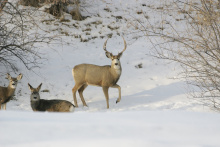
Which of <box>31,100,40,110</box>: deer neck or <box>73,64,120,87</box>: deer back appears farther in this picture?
<box>73,64,120,87</box>: deer back

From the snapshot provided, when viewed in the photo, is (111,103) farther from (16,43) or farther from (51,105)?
(16,43)

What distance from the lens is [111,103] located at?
10.4 m

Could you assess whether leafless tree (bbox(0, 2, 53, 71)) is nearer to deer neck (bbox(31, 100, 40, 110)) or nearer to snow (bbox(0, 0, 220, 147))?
snow (bbox(0, 0, 220, 147))

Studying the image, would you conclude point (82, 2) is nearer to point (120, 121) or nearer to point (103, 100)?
point (103, 100)

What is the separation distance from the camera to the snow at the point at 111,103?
2.65m

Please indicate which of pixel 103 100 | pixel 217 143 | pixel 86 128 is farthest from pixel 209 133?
pixel 103 100

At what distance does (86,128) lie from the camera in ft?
9.34

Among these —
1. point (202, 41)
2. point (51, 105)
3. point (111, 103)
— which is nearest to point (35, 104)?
point (51, 105)

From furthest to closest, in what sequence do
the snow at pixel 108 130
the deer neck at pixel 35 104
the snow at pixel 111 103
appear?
the deer neck at pixel 35 104 < the snow at pixel 111 103 < the snow at pixel 108 130

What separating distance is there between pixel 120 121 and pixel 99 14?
13617 mm

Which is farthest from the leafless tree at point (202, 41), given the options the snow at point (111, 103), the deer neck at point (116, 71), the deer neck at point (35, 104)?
the deer neck at point (35, 104)

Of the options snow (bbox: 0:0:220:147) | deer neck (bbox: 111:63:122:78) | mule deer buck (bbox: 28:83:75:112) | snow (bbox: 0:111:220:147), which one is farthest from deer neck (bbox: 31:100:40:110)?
snow (bbox: 0:111:220:147)

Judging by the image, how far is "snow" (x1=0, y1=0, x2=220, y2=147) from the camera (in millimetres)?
2650

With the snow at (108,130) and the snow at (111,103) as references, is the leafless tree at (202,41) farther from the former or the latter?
the snow at (108,130)
